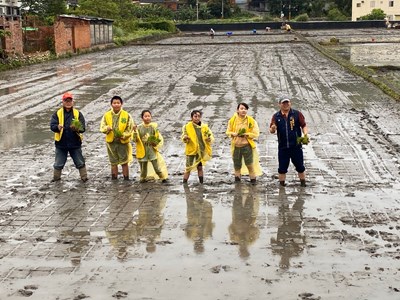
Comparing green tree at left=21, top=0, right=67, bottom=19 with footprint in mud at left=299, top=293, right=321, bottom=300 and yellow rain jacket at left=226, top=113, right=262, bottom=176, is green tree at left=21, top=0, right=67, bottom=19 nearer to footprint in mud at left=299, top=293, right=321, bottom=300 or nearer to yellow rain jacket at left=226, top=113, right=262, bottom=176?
yellow rain jacket at left=226, top=113, right=262, bottom=176

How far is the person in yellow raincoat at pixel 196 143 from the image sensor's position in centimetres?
962

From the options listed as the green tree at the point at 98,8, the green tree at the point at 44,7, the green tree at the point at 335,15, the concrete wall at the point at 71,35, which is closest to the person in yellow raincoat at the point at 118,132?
the concrete wall at the point at 71,35

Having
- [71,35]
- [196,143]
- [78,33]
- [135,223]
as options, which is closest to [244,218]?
[135,223]

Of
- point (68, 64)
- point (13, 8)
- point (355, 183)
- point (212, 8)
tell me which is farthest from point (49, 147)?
point (212, 8)

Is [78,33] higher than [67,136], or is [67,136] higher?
[78,33]

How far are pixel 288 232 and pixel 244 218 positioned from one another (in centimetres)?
73

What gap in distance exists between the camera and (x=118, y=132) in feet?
31.9

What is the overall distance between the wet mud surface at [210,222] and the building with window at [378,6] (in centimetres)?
8603

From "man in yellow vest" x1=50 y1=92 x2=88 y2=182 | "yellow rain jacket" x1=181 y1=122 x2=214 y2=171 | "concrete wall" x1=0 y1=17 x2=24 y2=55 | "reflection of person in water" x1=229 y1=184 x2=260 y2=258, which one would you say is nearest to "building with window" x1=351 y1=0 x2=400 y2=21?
"concrete wall" x1=0 y1=17 x2=24 y2=55

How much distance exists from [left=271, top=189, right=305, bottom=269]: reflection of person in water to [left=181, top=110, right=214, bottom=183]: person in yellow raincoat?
1401 millimetres

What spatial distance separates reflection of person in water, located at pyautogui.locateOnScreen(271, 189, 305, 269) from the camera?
6.73 metres

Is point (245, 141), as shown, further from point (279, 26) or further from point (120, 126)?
point (279, 26)

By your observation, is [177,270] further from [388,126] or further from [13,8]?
[13,8]

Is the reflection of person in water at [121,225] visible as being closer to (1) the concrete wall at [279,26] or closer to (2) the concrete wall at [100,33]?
(2) the concrete wall at [100,33]
